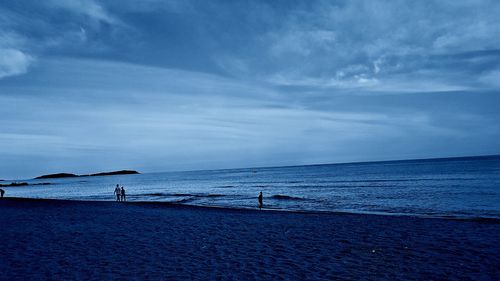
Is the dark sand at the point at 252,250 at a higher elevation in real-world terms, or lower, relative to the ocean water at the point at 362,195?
higher

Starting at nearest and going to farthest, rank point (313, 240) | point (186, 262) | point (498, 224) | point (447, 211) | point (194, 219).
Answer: point (186, 262), point (313, 240), point (498, 224), point (194, 219), point (447, 211)

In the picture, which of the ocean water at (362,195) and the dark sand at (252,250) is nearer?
the dark sand at (252,250)

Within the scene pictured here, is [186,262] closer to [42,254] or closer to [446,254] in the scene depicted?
[42,254]

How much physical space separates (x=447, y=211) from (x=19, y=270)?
2953 cm

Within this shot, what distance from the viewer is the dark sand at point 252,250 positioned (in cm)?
960

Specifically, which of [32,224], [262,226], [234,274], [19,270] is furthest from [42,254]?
[262,226]

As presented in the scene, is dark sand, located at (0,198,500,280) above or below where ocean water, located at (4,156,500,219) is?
above

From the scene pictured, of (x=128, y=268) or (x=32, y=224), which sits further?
(x=32, y=224)

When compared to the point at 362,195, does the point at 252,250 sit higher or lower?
higher

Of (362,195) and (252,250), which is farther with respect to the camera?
(362,195)

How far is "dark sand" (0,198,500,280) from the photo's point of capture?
9.60 metres

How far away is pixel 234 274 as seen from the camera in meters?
9.41

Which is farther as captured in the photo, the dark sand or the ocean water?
the ocean water

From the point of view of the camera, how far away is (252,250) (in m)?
12.5
